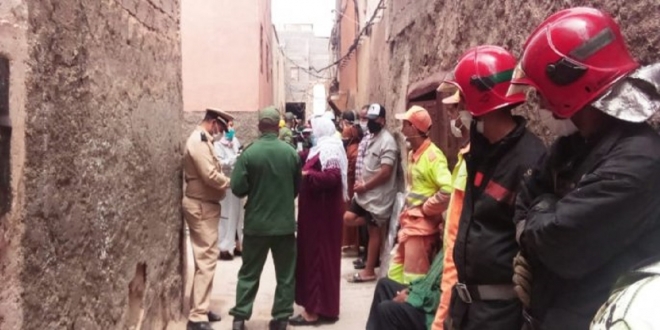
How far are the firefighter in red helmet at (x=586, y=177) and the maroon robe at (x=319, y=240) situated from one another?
3.07m

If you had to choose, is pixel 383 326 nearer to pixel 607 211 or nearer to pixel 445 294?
A: pixel 445 294

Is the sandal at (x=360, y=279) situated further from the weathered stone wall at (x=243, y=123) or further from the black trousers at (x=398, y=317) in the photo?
the weathered stone wall at (x=243, y=123)

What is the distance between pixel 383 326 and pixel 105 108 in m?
1.75

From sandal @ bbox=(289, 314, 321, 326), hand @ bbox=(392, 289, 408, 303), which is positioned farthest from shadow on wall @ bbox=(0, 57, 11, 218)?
sandal @ bbox=(289, 314, 321, 326)

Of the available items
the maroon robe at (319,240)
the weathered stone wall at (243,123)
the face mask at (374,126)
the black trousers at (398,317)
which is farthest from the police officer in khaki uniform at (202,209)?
the weathered stone wall at (243,123)

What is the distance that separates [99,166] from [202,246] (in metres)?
2.15

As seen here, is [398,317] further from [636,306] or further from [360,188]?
[360,188]

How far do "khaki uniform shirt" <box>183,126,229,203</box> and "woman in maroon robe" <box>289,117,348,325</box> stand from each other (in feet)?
2.24

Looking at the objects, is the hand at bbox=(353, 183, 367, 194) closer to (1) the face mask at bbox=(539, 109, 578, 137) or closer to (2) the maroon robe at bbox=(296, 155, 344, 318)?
(2) the maroon robe at bbox=(296, 155, 344, 318)

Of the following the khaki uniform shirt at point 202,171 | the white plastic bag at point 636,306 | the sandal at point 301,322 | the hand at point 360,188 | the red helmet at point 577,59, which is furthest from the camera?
the hand at point 360,188

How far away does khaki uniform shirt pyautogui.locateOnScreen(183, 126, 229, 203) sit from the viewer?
459 centimetres

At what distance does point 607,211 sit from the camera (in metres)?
1.49

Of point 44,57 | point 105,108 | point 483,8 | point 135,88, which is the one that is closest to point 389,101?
point 483,8

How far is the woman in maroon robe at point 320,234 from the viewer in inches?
192
